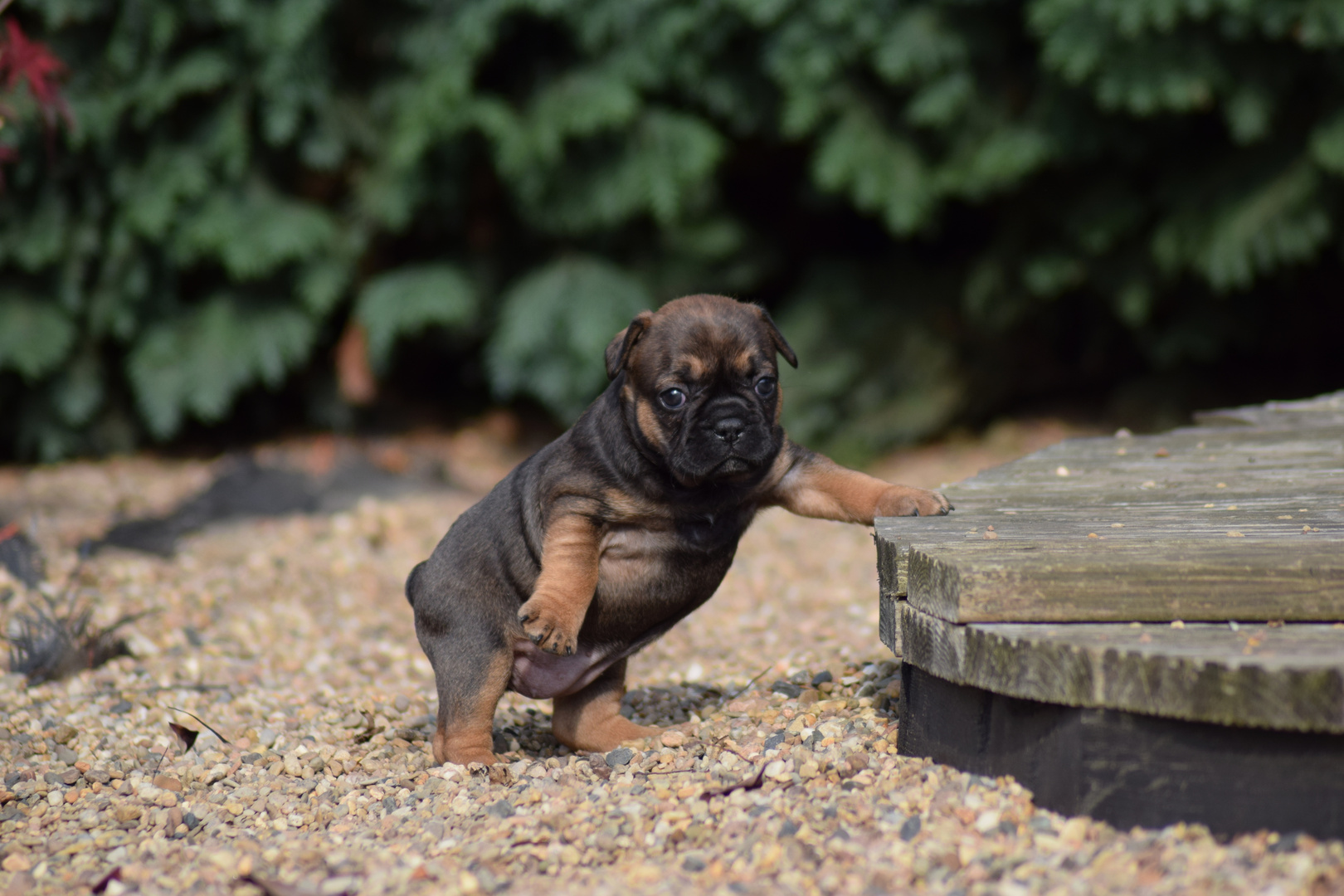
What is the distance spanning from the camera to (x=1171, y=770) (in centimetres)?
228

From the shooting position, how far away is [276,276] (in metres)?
8.29

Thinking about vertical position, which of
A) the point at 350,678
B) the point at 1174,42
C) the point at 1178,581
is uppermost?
the point at 1174,42

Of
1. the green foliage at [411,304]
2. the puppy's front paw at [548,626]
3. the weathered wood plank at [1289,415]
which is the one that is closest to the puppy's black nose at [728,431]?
the puppy's front paw at [548,626]

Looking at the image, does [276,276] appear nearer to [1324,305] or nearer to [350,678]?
[350,678]

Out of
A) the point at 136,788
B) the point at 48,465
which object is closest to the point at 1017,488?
the point at 136,788

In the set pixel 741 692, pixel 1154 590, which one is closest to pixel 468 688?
pixel 741 692

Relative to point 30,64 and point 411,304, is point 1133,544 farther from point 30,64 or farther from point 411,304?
point 411,304

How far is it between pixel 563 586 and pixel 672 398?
630 millimetres

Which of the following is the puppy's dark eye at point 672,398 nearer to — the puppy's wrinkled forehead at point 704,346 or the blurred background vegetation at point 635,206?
the puppy's wrinkled forehead at point 704,346

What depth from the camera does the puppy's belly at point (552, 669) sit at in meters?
3.54

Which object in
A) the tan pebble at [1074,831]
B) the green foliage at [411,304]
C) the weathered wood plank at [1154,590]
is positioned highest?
the green foliage at [411,304]

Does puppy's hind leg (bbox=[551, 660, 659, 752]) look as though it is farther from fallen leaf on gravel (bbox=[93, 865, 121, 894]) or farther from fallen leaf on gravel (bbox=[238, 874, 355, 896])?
fallen leaf on gravel (bbox=[93, 865, 121, 894])

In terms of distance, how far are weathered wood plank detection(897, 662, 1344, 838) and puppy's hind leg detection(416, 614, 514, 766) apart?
1.53 m

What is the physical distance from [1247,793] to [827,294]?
248 inches
